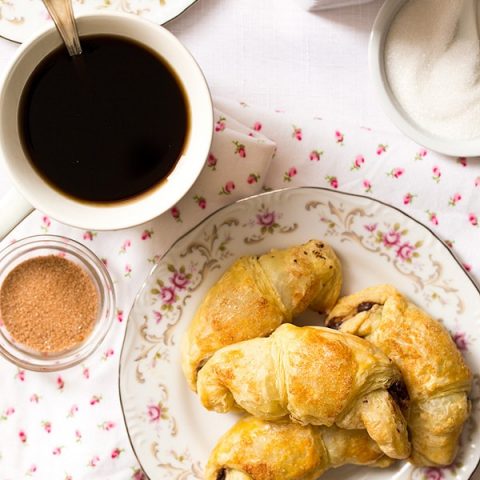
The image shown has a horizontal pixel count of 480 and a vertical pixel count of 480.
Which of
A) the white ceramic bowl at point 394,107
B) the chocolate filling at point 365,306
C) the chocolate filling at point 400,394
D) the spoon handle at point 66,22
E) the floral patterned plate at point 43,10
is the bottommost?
the chocolate filling at point 400,394

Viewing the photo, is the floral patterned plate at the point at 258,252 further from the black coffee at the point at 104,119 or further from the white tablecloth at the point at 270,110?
the black coffee at the point at 104,119

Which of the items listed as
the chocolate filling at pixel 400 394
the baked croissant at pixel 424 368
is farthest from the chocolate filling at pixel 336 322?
the chocolate filling at pixel 400 394

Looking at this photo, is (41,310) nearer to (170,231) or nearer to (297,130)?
(170,231)

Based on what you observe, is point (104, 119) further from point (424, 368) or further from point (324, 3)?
point (424, 368)

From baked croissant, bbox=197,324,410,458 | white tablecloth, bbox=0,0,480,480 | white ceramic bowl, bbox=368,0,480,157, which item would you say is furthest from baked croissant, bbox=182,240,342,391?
white ceramic bowl, bbox=368,0,480,157

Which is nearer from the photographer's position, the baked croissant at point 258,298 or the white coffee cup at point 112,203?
the white coffee cup at point 112,203
